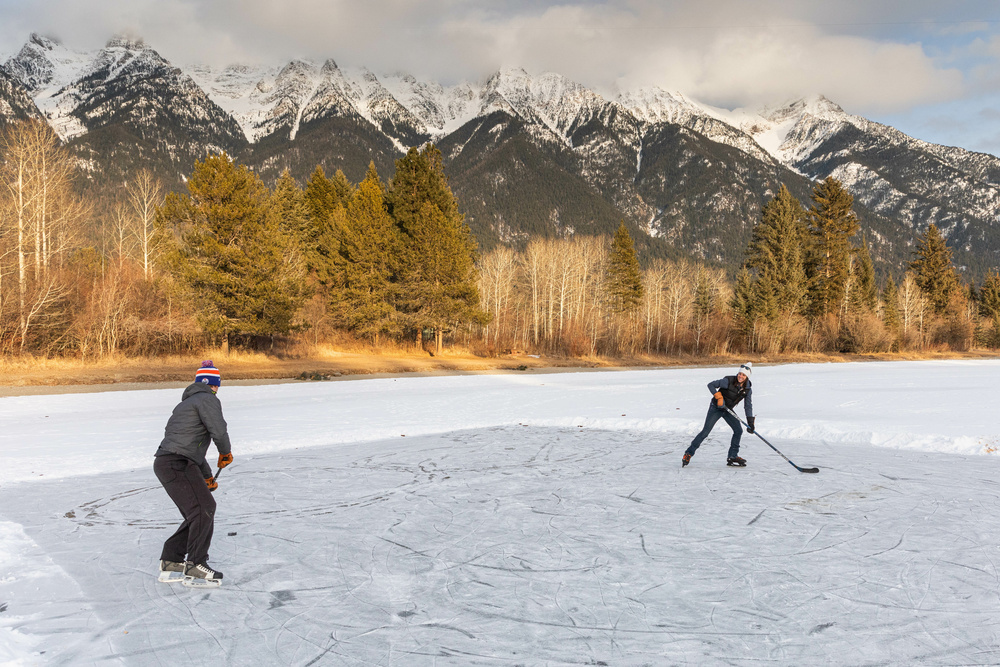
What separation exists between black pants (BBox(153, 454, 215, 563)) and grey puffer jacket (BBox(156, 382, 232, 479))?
0.10m

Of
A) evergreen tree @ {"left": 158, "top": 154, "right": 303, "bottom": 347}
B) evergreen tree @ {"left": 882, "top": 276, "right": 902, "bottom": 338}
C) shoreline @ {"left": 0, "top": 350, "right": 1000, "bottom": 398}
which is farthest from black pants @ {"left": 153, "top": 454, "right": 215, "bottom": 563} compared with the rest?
evergreen tree @ {"left": 882, "top": 276, "right": 902, "bottom": 338}

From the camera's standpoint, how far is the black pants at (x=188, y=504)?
5176 mm

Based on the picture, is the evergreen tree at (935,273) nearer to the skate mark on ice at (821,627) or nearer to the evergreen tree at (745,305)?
the evergreen tree at (745,305)

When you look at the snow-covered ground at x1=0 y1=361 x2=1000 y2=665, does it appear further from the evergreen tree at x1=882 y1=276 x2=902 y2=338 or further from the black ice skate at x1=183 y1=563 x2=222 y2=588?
the evergreen tree at x1=882 y1=276 x2=902 y2=338

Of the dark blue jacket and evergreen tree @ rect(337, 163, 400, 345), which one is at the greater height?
evergreen tree @ rect(337, 163, 400, 345)

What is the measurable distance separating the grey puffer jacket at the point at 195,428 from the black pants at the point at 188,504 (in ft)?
0.34

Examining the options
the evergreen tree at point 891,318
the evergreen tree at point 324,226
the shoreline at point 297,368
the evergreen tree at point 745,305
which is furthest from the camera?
the evergreen tree at point 891,318

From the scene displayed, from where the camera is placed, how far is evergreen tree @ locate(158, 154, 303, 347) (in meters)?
32.6

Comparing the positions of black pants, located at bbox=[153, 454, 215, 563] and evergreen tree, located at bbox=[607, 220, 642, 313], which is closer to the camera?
black pants, located at bbox=[153, 454, 215, 563]

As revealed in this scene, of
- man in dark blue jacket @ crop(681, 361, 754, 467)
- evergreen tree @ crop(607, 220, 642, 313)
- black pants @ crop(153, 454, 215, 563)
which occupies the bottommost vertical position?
black pants @ crop(153, 454, 215, 563)

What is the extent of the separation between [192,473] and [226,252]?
3022 centimetres

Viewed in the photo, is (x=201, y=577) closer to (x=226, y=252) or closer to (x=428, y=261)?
(x=226, y=252)

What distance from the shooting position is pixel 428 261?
42.2m

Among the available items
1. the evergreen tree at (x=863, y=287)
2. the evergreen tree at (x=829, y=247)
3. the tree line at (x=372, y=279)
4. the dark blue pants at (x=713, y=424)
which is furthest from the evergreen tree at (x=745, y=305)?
the dark blue pants at (x=713, y=424)
